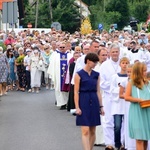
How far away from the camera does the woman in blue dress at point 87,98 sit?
13102 mm

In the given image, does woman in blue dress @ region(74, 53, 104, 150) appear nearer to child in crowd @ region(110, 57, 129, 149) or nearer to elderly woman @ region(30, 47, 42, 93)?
child in crowd @ region(110, 57, 129, 149)

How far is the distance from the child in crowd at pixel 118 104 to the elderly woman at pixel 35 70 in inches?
612

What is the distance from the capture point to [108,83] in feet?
46.7

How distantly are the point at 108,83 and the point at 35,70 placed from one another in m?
15.9

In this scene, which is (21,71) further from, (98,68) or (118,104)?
(118,104)

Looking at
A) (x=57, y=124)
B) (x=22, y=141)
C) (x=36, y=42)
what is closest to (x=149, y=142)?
(x=22, y=141)

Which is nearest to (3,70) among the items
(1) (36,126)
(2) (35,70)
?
(2) (35,70)

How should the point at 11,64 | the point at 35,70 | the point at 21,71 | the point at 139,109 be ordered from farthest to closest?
the point at 11,64 < the point at 21,71 < the point at 35,70 < the point at 139,109

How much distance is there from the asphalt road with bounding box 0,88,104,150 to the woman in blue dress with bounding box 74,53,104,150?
1848 mm

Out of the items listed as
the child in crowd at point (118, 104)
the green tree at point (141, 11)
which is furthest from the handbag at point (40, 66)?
the green tree at point (141, 11)

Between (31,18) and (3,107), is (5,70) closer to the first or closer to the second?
(3,107)

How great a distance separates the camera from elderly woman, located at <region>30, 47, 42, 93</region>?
97.2 feet

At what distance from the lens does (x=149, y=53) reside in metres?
21.7

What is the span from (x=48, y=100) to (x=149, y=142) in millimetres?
12724
